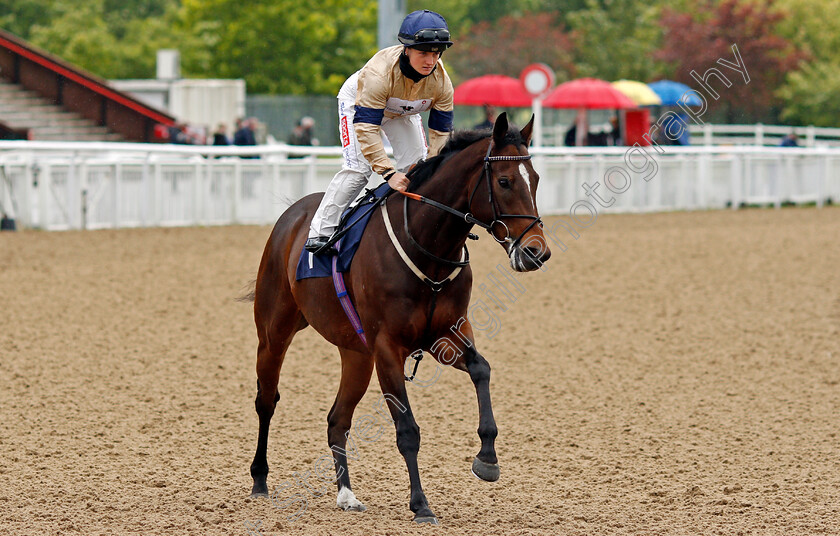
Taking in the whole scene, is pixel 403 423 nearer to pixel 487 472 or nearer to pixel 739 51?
pixel 487 472

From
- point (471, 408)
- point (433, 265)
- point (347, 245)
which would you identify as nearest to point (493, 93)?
point (471, 408)

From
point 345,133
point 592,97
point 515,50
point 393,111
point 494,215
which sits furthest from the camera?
point 515,50

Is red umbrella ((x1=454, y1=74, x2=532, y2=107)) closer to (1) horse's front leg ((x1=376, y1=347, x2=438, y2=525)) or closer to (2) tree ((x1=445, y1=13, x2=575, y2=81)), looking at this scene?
(2) tree ((x1=445, y1=13, x2=575, y2=81))

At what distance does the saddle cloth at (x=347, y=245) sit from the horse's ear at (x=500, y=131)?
0.82 meters

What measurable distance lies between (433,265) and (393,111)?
2.88 ft

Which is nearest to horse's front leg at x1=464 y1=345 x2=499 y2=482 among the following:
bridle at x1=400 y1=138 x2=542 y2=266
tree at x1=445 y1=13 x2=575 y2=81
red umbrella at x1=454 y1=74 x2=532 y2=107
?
bridle at x1=400 y1=138 x2=542 y2=266

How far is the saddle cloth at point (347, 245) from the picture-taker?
5.67 m

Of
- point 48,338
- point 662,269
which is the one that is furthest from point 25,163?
point 662,269

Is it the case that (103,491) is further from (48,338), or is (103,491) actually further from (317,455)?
(48,338)

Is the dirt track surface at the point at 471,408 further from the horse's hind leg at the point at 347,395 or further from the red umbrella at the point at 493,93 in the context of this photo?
the red umbrella at the point at 493,93

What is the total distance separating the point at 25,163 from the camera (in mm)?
16750

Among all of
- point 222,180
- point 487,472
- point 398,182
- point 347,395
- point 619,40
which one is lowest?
point 487,472

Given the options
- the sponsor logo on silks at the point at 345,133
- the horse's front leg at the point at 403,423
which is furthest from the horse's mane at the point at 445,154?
the horse's front leg at the point at 403,423

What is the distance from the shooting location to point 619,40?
48.7 m
